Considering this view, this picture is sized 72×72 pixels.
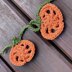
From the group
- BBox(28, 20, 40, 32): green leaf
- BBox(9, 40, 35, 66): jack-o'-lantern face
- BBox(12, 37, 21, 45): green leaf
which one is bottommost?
BBox(9, 40, 35, 66): jack-o'-lantern face

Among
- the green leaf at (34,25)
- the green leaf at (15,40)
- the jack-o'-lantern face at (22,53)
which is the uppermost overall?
the green leaf at (34,25)

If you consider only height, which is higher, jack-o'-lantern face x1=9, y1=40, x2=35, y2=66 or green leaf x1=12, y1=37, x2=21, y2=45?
green leaf x1=12, y1=37, x2=21, y2=45

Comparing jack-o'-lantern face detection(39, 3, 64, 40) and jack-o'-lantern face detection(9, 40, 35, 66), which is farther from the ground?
jack-o'-lantern face detection(39, 3, 64, 40)

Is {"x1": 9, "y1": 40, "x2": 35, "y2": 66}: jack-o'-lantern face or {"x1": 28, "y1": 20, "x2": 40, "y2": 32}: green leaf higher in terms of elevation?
{"x1": 28, "y1": 20, "x2": 40, "y2": 32}: green leaf

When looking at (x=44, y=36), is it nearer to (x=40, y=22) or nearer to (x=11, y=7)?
(x=40, y=22)
